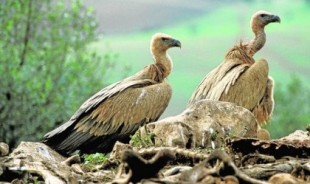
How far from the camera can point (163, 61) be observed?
62.1ft

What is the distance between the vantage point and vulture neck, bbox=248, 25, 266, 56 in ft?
62.1

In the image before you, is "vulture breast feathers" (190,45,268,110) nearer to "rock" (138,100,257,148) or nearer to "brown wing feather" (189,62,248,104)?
"brown wing feather" (189,62,248,104)

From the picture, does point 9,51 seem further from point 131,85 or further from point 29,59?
point 131,85

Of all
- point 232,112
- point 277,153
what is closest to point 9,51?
point 232,112

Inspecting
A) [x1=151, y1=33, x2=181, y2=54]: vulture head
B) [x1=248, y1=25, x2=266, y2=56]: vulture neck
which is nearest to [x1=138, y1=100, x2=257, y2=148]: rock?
[x1=248, y1=25, x2=266, y2=56]: vulture neck

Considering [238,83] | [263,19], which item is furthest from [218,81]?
[263,19]

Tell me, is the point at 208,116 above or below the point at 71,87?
above

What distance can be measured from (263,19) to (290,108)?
111ft

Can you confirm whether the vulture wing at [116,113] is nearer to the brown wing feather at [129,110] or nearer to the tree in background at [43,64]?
the brown wing feather at [129,110]

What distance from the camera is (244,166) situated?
987cm

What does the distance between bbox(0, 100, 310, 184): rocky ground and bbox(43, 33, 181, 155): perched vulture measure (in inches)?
170

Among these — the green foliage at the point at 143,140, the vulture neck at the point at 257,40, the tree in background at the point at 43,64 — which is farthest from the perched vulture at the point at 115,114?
the tree in background at the point at 43,64

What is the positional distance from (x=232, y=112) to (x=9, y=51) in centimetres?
2418

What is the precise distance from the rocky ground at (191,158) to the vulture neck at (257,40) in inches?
216
